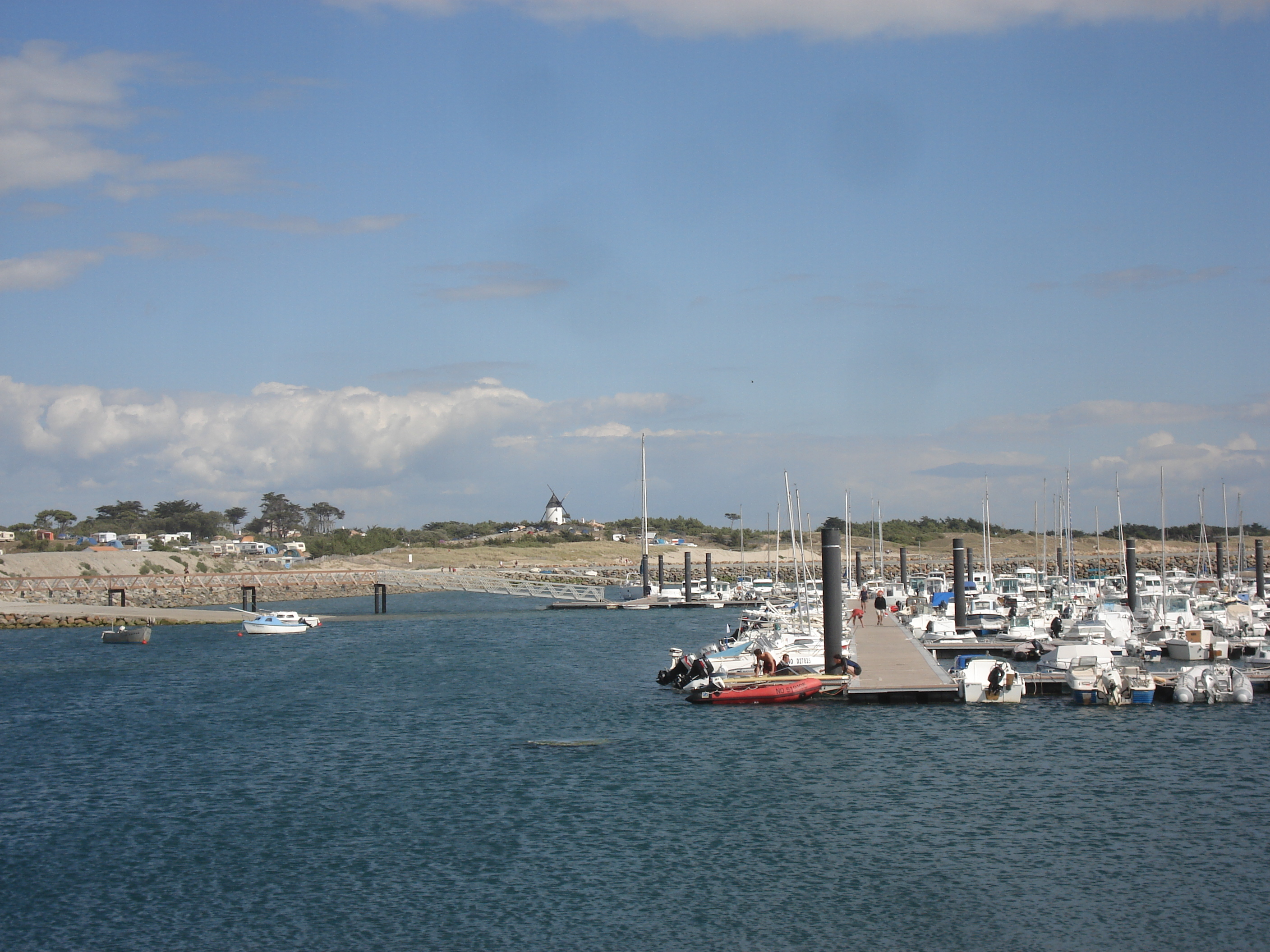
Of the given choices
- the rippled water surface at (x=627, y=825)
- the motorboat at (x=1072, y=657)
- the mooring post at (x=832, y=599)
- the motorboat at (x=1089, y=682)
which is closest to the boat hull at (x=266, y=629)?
the rippled water surface at (x=627, y=825)

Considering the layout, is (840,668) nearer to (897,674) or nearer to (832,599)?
(832,599)

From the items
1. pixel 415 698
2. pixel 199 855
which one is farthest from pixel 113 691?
pixel 199 855

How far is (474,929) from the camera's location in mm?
22000

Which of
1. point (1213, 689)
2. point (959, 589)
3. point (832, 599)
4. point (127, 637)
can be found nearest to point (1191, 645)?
point (1213, 689)

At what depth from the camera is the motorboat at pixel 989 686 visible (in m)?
45.0

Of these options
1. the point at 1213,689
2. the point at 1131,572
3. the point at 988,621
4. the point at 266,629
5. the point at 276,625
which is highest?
the point at 1131,572

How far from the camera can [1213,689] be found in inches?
1756

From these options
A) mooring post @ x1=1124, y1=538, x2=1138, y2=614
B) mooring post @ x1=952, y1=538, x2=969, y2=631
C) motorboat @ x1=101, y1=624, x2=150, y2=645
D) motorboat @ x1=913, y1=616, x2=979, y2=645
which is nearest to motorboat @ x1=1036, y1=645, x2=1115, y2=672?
motorboat @ x1=913, y1=616, x2=979, y2=645

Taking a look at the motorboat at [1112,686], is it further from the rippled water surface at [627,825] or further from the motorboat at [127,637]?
the motorboat at [127,637]

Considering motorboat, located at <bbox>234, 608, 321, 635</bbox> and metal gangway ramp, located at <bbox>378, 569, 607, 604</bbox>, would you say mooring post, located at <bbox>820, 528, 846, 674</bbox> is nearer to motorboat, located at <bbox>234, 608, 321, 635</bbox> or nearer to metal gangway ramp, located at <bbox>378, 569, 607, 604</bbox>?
motorboat, located at <bbox>234, 608, 321, 635</bbox>

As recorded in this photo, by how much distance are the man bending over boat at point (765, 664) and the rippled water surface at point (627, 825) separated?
4104 mm

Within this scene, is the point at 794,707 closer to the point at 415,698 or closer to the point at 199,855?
the point at 415,698

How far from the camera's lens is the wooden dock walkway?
45.0 metres

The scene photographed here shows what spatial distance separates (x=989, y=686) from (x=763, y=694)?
8.94 m
